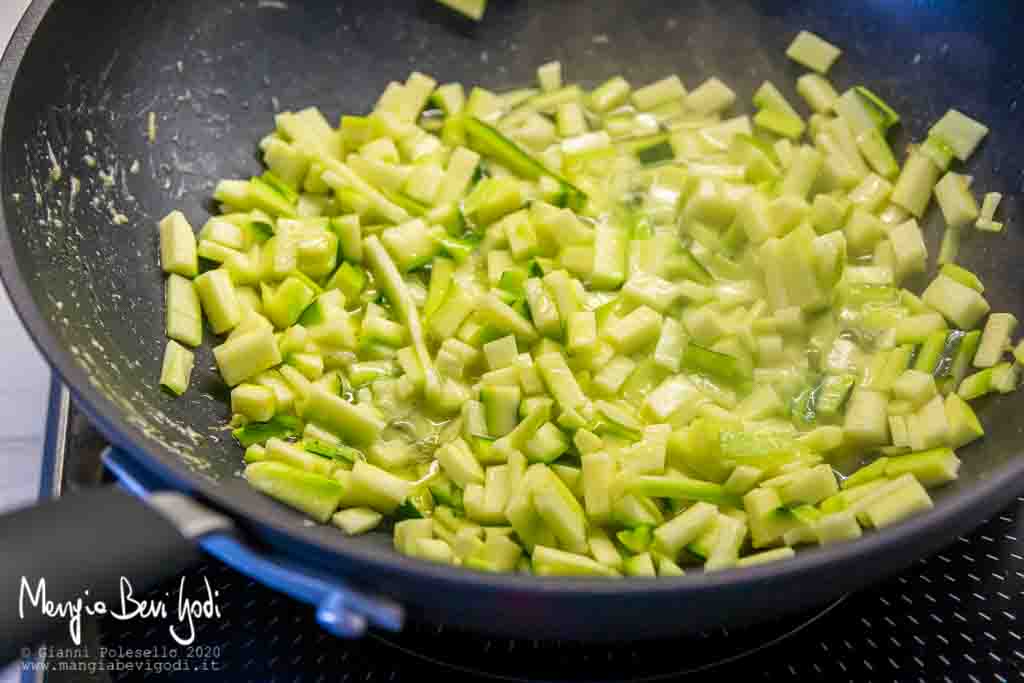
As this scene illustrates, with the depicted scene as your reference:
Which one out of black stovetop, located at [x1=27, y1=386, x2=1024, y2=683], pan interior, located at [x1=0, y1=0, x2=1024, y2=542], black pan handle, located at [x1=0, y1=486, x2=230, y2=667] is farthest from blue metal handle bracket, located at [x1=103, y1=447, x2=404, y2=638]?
black stovetop, located at [x1=27, y1=386, x2=1024, y2=683]

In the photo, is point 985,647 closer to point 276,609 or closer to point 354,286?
point 276,609

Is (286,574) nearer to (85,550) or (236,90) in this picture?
(85,550)

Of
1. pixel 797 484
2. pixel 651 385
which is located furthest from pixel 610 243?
pixel 797 484

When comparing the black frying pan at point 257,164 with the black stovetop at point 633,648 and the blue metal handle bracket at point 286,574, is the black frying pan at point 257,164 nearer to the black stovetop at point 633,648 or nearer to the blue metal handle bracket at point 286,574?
the blue metal handle bracket at point 286,574

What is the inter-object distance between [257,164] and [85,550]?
1.01m

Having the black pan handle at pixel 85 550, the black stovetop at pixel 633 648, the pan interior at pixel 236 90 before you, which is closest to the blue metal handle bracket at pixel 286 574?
the black pan handle at pixel 85 550

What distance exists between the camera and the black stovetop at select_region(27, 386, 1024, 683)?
1329mm

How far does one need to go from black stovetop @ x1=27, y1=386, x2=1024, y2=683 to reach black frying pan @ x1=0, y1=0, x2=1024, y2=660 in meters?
0.15

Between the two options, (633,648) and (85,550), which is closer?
(85,550)

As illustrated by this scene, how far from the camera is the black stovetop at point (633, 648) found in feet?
4.36

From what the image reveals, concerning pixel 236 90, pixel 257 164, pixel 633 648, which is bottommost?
pixel 633 648

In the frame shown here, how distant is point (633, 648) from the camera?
1.36 metres

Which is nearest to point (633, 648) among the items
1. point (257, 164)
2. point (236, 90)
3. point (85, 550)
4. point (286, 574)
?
point (286, 574)

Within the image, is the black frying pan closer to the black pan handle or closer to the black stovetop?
the black pan handle
